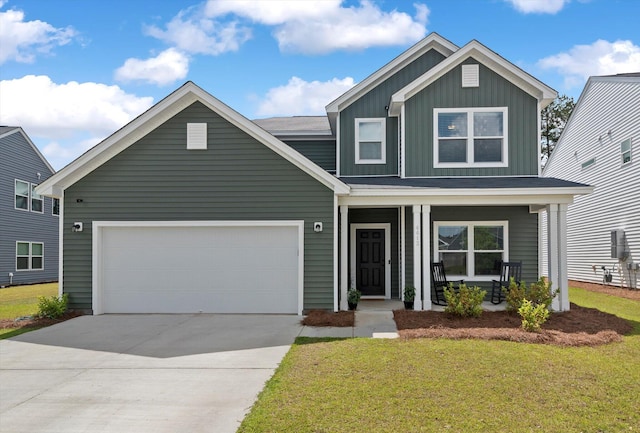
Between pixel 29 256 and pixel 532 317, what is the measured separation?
22.1 meters

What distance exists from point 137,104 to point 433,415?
26.6 metres

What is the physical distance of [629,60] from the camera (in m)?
27.7

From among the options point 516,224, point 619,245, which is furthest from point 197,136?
point 619,245

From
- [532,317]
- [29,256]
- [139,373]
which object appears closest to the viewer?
[139,373]

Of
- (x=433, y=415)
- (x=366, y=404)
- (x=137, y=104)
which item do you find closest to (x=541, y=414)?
(x=433, y=415)

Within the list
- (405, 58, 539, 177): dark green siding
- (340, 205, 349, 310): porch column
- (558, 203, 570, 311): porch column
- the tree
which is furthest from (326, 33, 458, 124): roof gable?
the tree

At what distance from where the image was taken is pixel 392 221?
1327 centimetres

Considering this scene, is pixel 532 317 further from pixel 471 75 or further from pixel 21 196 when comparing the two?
pixel 21 196

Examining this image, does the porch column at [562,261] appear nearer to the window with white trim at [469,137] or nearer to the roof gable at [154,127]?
the window with white trim at [469,137]

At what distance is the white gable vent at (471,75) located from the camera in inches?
488

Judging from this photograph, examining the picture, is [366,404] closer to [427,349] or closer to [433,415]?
[433,415]

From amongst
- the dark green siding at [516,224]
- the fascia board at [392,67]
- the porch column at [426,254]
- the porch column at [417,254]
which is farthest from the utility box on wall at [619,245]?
the porch column at [417,254]

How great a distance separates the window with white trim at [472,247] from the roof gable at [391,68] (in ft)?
13.5

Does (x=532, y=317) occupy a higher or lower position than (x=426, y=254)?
lower
